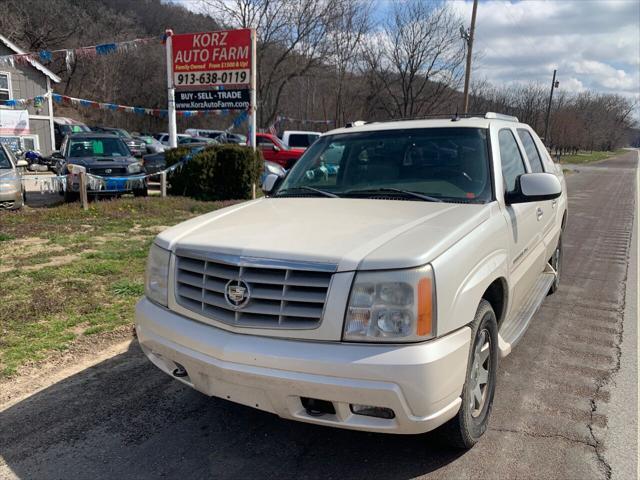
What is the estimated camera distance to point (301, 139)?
2173 cm

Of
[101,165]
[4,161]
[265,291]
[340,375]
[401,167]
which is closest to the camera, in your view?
[340,375]

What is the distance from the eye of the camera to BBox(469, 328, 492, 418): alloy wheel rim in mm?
2781

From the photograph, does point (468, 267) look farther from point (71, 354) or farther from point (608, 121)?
point (608, 121)

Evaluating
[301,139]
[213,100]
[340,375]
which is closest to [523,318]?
[340,375]

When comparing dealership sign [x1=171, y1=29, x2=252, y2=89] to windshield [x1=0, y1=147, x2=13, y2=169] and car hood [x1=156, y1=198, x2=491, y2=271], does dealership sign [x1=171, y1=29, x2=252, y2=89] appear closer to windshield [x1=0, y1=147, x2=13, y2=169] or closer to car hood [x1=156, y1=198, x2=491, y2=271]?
windshield [x1=0, y1=147, x2=13, y2=169]

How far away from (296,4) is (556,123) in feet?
135

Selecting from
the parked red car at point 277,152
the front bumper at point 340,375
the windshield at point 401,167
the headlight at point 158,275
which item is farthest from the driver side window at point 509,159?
the parked red car at point 277,152

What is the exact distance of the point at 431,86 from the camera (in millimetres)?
37844

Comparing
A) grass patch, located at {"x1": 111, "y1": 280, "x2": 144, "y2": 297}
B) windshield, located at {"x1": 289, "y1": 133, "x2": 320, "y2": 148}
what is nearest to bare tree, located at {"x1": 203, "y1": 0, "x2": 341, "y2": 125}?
windshield, located at {"x1": 289, "y1": 133, "x2": 320, "y2": 148}

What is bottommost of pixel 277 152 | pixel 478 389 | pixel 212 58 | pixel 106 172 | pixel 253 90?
pixel 478 389

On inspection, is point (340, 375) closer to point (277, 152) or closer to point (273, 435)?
point (273, 435)

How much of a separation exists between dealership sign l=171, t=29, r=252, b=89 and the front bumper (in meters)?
12.2

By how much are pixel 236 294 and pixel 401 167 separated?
1865mm

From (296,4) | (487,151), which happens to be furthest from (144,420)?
(296,4)
